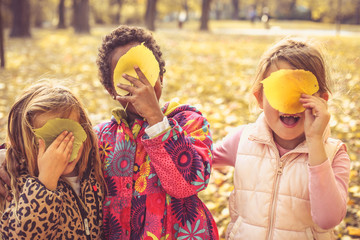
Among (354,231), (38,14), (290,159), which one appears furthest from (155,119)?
(38,14)

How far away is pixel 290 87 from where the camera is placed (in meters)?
1.47

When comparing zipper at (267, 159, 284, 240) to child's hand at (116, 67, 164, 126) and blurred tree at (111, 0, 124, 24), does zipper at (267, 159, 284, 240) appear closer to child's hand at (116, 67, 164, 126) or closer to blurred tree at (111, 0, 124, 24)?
child's hand at (116, 67, 164, 126)

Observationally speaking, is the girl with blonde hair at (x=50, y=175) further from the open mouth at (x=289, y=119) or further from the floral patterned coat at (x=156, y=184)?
the open mouth at (x=289, y=119)

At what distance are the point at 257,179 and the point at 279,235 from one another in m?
0.27

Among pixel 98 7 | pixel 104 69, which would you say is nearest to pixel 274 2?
pixel 98 7

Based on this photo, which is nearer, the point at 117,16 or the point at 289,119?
the point at 289,119

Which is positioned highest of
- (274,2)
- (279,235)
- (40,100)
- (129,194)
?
(274,2)

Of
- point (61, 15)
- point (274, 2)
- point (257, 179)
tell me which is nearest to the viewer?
point (257, 179)

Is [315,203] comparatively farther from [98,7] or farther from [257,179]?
[98,7]

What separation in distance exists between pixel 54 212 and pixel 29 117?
431 millimetres

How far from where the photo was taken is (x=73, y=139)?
61.6 inches

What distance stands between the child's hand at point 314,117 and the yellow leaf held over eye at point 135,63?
0.63 meters

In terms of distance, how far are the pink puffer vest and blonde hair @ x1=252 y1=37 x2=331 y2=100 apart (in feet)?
0.93

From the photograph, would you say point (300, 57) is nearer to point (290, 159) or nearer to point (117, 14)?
point (290, 159)
